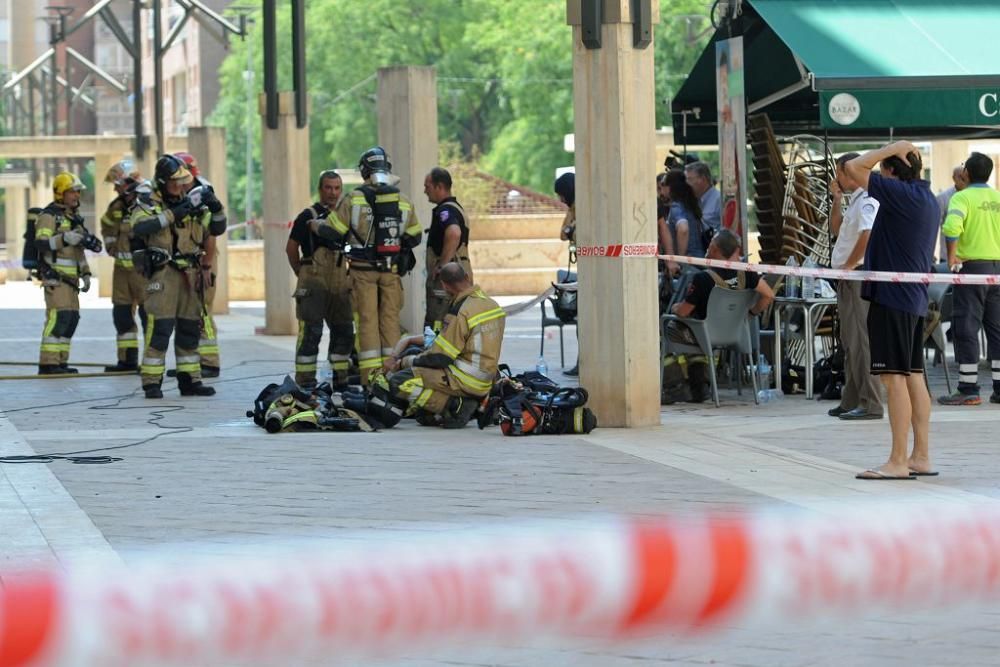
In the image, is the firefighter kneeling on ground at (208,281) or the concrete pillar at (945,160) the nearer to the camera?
the firefighter kneeling on ground at (208,281)

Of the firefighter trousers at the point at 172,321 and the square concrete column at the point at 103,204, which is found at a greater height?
the square concrete column at the point at 103,204

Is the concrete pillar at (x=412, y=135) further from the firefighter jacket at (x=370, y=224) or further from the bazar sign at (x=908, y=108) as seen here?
the bazar sign at (x=908, y=108)

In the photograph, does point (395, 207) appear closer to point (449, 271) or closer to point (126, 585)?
point (449, 271)

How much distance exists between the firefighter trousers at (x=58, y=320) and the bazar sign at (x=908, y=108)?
6869 millimetres

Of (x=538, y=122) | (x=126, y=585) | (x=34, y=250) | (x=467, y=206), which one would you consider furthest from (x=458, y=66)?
(x=126, y=585)

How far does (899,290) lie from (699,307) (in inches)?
161

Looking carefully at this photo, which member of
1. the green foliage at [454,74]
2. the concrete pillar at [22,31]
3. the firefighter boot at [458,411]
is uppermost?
the concrete pillar at [22,31]

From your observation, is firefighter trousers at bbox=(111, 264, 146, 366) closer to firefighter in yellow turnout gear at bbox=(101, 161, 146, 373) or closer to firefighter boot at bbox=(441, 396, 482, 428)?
firefighter in yellow turnout gear at bbox=(101, 161, 146, 373)

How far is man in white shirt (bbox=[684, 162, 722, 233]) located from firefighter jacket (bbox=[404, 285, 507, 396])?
334cm

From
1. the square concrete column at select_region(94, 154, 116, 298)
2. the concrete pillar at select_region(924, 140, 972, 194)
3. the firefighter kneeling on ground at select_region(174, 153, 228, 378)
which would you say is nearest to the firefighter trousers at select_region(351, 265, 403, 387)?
the firefighter kneeling on ground at select_region(174, 153, 228, 378)

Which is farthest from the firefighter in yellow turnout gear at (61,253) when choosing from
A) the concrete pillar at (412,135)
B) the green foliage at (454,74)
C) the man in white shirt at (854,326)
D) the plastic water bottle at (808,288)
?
the green foliage at (454,74)

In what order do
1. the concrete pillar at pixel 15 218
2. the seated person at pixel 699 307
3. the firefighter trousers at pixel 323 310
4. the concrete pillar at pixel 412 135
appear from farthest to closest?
the concrete pillar at pixel 15 218
the concrete pillar at pixel 412 135
the firefighter trousers at pixel 323 310
the seated person at pixel 699 307

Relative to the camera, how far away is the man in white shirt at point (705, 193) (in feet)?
46.2

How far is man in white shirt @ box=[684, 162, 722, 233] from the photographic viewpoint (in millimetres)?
14094
